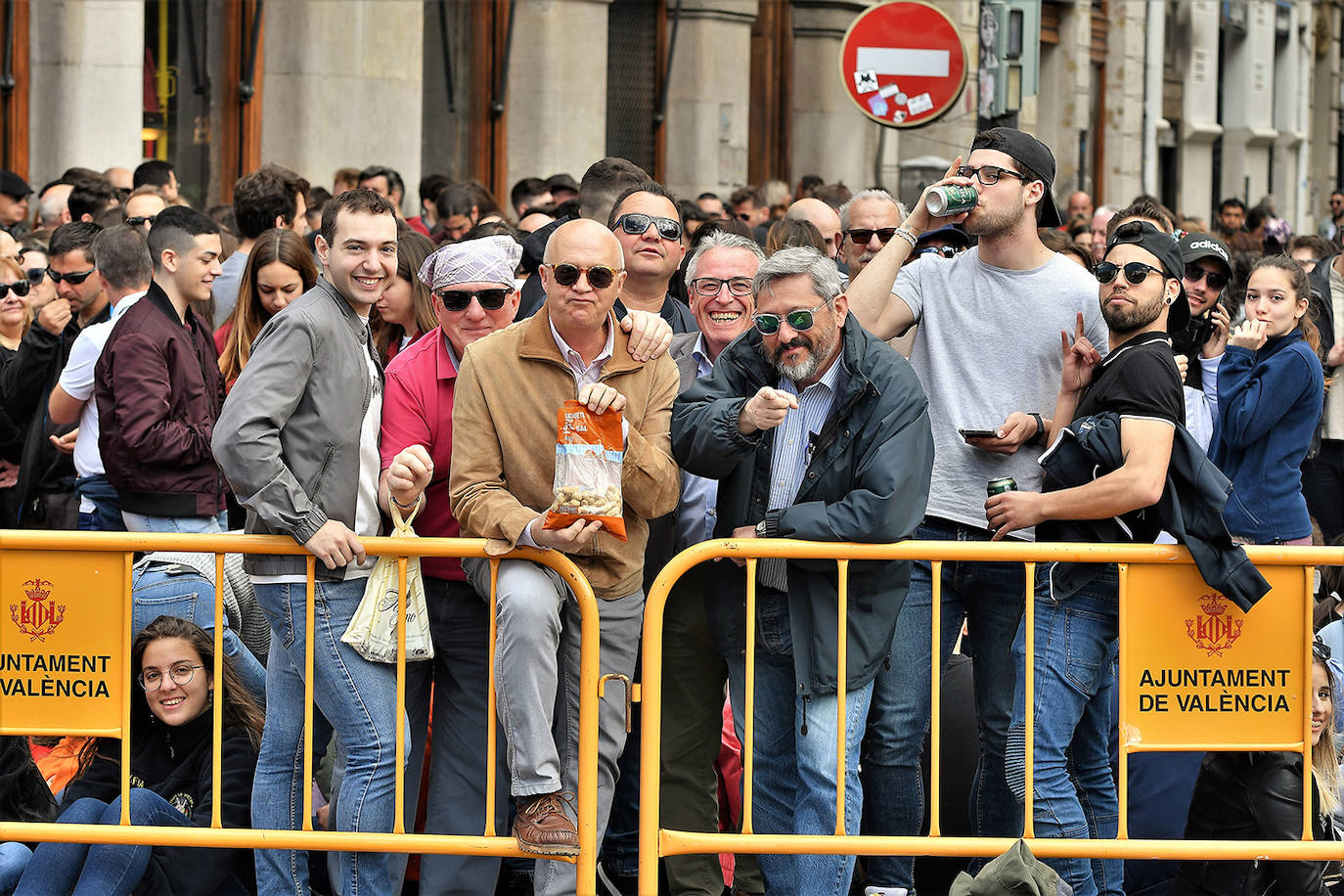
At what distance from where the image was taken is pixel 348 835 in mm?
5340

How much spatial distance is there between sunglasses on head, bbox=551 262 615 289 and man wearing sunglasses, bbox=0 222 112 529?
142 inches

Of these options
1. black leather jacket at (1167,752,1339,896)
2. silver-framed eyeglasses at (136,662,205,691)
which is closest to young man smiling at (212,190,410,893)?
silver-framed eyeglasses at (136,662,205,691)

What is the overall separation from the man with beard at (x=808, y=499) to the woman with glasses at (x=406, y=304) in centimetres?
130

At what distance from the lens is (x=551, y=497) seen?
532 cm

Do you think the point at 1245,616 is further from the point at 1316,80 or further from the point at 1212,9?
the point at 1316,80

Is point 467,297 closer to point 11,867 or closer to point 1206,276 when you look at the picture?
point 11,867

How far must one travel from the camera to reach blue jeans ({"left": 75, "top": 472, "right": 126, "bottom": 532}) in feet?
24.2

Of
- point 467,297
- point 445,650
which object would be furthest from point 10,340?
point 445,650

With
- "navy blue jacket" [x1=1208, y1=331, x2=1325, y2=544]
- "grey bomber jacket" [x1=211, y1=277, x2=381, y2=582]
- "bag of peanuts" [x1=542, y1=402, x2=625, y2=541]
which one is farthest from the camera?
"navy blue jacket" [x1=1208, y1=331, x2=1325, y2=544]

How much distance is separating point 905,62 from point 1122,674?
6.77m

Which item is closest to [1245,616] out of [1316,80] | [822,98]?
[822,98]

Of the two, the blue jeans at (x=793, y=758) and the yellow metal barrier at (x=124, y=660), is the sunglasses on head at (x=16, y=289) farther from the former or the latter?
the blue jeans at (x=793, y=758)

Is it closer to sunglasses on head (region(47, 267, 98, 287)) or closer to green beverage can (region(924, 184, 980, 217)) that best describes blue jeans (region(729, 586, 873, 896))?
green beverage can (region(924, 184, 980, 217))

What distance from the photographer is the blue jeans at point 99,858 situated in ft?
18.5
